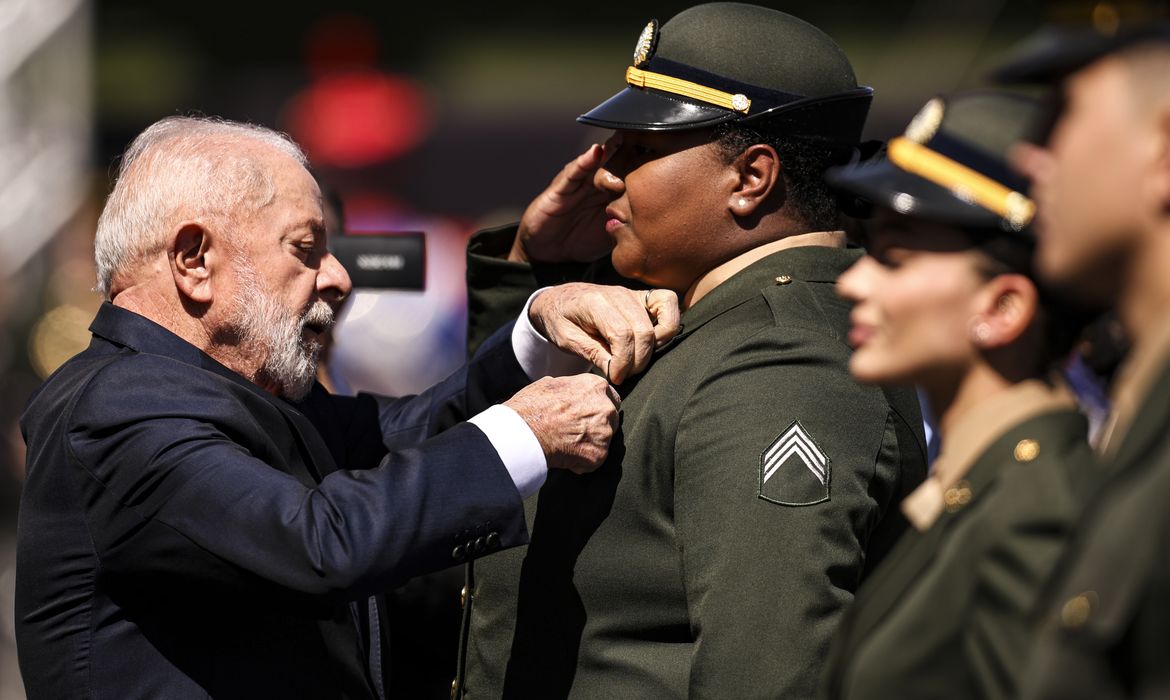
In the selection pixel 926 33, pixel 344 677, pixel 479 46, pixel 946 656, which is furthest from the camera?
pixel 479 46

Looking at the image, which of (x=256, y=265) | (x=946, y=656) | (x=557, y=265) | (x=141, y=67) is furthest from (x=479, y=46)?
(x=946, y=656)

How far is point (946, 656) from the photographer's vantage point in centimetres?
148

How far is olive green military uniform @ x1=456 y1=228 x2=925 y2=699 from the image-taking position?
2275 mm

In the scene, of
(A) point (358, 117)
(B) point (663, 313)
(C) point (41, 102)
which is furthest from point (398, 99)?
(B) point (663, 313)

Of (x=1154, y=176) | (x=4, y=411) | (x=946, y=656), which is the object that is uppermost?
(x=1154, y=176)

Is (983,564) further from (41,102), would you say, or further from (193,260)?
(41,102)

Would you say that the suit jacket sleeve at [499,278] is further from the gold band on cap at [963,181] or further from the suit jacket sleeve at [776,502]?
the gold band on cap at [963,181]

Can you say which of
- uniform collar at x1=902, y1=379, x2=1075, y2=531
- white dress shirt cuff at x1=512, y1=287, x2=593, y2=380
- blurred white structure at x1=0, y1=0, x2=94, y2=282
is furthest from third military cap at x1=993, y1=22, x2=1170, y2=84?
blurred white structure at x1=0, y1=0, x2=94, y2=282

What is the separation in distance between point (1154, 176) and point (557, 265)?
2.36m

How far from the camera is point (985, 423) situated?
161 cm

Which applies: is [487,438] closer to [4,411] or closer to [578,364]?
[578,364]

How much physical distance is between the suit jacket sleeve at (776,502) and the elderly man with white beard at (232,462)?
0.74 feet

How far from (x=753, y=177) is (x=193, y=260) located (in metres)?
1.16

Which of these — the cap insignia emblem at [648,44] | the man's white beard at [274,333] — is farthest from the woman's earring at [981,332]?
the man's white beard at [274,333]
